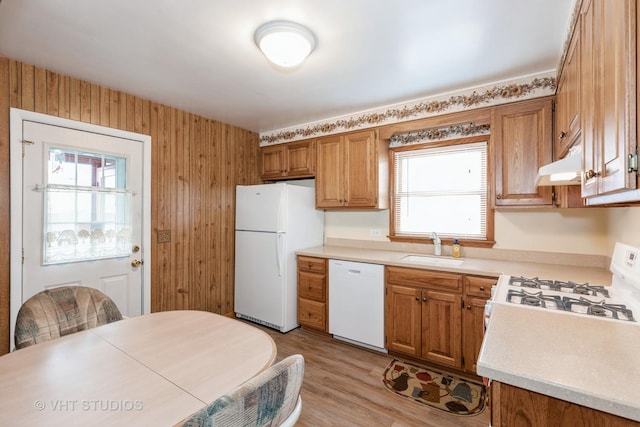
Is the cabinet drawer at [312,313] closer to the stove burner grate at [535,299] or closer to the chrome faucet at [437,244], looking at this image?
the chrome faucet at [437,244]

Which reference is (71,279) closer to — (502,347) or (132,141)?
(132,141)

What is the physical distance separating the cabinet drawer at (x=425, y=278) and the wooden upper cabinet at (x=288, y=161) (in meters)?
1.53

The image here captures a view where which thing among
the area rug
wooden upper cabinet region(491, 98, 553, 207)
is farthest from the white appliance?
wooden upper cabinet region(491, 98, 553, 207)

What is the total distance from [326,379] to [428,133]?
244 cm

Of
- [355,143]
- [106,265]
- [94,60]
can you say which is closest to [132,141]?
[94,60]

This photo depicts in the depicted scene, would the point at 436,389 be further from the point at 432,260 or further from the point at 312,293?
the point at 312,293

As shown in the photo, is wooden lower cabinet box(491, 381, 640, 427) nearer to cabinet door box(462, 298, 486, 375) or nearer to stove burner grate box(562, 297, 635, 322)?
stove burner grate box(562, 297, 635, 322)

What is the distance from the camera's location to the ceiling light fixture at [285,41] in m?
1.67

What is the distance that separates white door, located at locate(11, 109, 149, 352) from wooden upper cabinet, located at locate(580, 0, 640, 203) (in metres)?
3.17

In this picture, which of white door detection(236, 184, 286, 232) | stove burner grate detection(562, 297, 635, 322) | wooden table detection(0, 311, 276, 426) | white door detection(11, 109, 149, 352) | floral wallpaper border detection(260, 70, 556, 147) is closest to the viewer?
wooden table detection(0, 311, 276, 426)

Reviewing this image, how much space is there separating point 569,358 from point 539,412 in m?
0.20

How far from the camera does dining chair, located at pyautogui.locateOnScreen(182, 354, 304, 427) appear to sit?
0.62 meters

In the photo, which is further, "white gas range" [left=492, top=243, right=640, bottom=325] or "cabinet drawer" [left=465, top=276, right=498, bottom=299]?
"cabinet drawer" [left=465, top=276, right=498, bottom=299]

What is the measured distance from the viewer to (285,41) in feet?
5.65
